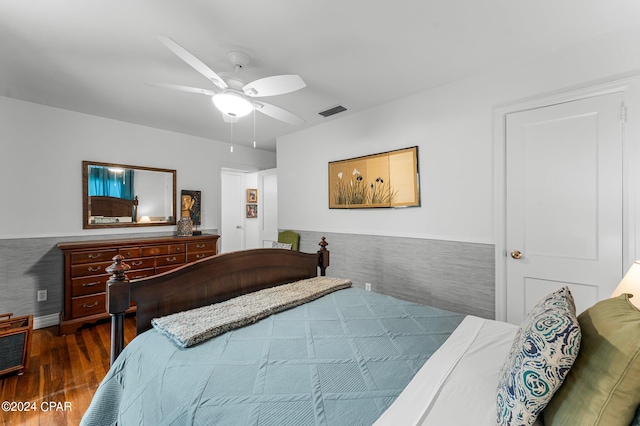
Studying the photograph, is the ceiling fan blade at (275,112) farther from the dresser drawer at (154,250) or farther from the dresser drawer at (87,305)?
the dresser drawer at (87,305)

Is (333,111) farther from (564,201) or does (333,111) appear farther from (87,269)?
(87,269)

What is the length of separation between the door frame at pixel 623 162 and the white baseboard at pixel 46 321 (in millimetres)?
4655

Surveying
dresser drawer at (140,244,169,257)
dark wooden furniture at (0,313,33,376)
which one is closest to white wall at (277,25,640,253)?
dresser drawer at (140,244,169,257)

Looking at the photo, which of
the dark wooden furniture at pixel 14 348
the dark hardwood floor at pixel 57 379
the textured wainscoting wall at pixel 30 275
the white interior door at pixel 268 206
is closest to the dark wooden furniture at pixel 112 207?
the textured wainscoting wall at pixel 30 275

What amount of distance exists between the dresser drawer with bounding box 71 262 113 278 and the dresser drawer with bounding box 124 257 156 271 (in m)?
0.22

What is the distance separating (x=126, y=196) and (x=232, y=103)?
2571 millimetres

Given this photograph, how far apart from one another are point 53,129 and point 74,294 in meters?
1.89

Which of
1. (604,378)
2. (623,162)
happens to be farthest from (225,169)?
(604,378)

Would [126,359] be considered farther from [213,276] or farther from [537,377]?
[537,377]

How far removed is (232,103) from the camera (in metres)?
2.02

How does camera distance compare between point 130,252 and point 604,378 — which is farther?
point 130,252

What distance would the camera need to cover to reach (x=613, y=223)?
6.26ft

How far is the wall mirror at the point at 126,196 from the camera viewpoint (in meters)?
3.38

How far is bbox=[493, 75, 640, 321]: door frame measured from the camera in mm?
1832
